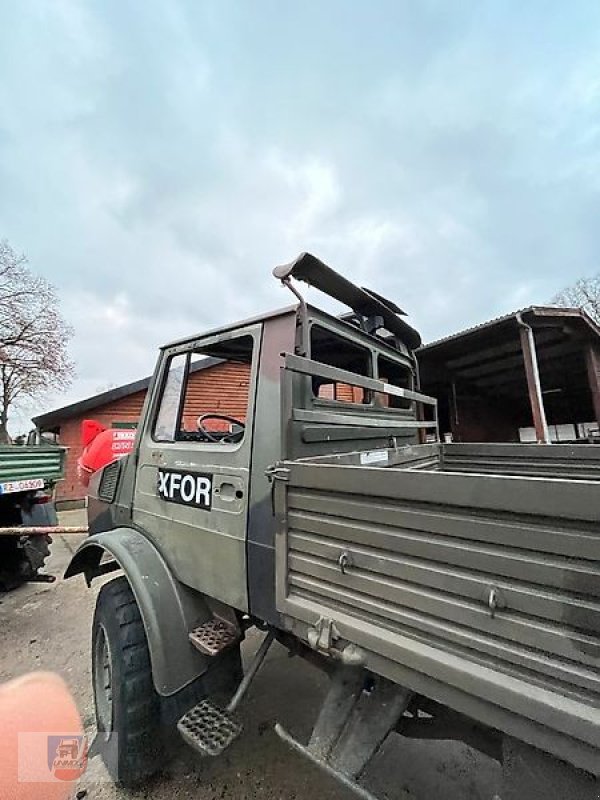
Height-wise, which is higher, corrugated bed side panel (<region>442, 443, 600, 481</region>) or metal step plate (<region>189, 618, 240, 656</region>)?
corrugated bed side panel (<region>442, 443, 600, 481</region>)

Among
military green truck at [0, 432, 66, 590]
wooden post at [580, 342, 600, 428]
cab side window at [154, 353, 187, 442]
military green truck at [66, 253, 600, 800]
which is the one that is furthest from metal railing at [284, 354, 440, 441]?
wooden post at [580, 342, 600, 428]

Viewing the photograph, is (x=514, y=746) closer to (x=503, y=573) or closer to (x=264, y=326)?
(x=503, y=573)

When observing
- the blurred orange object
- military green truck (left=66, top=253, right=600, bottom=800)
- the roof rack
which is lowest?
the blurred orange object

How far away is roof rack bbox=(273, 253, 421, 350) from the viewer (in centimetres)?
172

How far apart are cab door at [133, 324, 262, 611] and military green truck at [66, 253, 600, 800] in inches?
0.5

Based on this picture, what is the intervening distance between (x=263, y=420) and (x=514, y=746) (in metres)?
1.24

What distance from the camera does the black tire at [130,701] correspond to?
192cm

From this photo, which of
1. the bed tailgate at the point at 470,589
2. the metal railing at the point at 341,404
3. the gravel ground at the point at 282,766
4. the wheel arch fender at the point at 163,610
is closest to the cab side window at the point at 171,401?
the wheel arch fender at the point at 163,610

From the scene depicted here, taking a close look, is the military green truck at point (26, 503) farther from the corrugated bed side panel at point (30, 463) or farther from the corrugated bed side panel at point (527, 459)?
the corrugated bed side panel at point (527, 459)

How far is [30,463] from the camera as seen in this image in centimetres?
411

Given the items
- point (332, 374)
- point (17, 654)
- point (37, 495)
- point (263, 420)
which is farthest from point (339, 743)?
point (37, 495)

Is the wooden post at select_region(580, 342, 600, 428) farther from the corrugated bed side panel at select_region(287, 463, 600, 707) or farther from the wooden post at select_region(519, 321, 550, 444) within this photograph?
the corrugated bed side panel at select_region(287, 463, 600, 707)

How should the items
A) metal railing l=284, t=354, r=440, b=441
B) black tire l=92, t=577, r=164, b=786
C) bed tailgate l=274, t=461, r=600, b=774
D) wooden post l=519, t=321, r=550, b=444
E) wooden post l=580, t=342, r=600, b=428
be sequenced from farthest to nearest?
wooden post l=580, t=342, r=600, b=428
wooden post l=519, t=321, r=550, b=444
black tire l=92, t=577, r=164, b=786
metal railing l=284, t=354, r=440, b=441
bed tailgate l=274, t=461, r=600, b=774

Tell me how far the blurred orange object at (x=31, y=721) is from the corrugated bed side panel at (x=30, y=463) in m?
1.77
